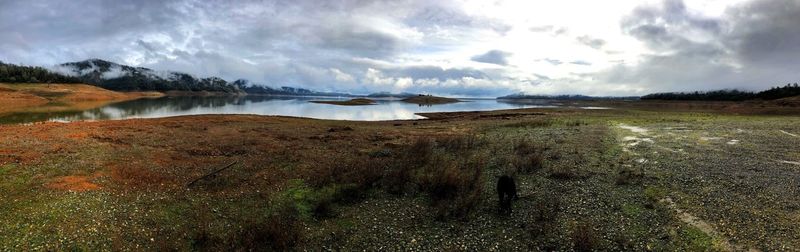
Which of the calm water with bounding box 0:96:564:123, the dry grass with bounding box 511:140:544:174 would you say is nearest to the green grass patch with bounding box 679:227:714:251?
the dry grass with bounding box 511:140:544:174

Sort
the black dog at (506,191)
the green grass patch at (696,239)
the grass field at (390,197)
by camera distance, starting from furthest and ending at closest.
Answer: the black dog at (506,191) → the grass field at (390,197) → the green grass patch at (696,239)

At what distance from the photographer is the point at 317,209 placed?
16.2 metres

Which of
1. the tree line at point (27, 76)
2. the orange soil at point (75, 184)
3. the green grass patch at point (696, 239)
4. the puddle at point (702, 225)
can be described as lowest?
the green grass patch at point (696, 239)

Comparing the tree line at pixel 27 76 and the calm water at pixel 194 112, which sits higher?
the tree line at pixel 27 76

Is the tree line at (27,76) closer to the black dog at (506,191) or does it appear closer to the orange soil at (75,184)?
the orange soil at (75,184)

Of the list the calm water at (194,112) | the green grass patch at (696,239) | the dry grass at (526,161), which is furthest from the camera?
the calm water at (194,112)

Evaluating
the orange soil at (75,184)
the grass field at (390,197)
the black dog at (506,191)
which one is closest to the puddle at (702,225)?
the grass field at (390,197)

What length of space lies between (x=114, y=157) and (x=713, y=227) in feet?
100.0

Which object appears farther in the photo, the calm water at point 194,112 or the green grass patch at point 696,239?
the calm water at point 194,112

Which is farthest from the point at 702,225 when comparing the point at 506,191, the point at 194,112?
the point at 194,112

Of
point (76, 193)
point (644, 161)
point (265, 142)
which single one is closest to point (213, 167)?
point (76, 193)

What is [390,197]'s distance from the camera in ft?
59.7

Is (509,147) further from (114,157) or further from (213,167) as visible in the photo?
(114,157)

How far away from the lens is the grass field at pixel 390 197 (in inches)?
527
